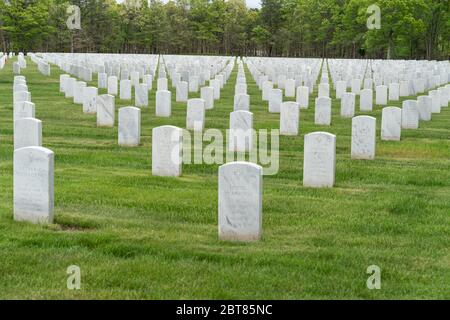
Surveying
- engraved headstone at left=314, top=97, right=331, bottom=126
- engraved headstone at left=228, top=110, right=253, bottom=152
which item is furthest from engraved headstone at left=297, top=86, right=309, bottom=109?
engraved headstone at left=228, top=110, right=253, bottom=152

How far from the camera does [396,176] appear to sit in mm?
11492

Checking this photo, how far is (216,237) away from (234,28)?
9822 centimetres

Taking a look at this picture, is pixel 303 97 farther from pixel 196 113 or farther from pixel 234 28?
pixel 234 28

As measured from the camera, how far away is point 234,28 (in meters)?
104

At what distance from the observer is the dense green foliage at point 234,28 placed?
62406 millimetres

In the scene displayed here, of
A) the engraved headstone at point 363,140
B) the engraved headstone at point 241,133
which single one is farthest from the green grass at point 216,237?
the engraved headstone at point 241,133

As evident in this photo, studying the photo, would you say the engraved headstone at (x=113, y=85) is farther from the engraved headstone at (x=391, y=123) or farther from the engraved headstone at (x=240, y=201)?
the engraved headstone at (x=240, y=201)

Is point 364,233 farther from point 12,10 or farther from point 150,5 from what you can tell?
point 150,5

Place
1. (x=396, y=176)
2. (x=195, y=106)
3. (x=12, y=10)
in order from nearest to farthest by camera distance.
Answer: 1. (x=396, y=176)
2. (x=195, y=106)
3. (x=12, y=10)

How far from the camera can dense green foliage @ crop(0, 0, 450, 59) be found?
62406 millimetres

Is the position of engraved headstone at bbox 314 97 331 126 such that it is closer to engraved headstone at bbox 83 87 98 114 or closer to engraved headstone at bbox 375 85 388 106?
engraved headstone at bbox 375 85 388 106

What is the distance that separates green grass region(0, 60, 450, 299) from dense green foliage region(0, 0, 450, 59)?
4759cm
